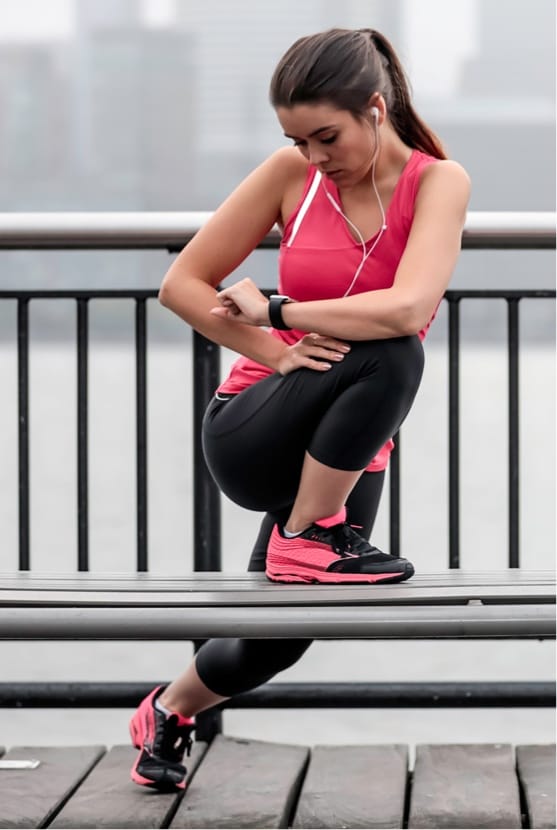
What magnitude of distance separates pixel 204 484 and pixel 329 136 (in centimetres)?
93

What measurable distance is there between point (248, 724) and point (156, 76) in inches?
567

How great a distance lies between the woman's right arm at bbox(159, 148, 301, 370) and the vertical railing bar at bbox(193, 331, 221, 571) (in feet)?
1.69

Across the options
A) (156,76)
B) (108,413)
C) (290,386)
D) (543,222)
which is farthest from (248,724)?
(108,413)

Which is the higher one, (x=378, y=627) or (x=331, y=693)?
(x=378, y=627)

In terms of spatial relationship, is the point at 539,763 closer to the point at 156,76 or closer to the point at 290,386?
the point at 290,386

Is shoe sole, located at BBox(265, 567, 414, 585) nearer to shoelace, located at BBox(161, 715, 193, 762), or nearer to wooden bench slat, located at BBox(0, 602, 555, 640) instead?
wooden bench slat, located at BBox(0, 602, 555, 640)

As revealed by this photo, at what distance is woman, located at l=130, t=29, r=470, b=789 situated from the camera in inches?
64.4

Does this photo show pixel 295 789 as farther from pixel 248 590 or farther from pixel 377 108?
pixel 377 108

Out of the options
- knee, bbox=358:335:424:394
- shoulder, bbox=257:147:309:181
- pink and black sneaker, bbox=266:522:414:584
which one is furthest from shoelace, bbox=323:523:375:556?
shoulder, bbox=257:147:309:181

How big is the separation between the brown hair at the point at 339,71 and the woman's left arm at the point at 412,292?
0.14 m

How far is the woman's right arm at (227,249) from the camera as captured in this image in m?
1.80

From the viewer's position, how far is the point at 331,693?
2330 mm

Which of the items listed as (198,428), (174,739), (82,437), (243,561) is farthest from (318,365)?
(243,561)

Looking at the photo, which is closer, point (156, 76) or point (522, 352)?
point (522, 352)
